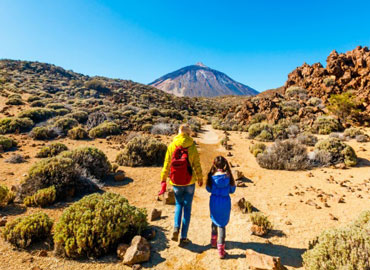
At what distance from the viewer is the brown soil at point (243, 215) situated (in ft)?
9.93

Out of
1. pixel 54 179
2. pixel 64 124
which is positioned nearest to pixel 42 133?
pixel 64 124

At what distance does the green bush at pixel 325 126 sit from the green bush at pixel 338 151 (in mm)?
5891

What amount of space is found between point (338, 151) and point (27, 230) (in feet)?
36.2

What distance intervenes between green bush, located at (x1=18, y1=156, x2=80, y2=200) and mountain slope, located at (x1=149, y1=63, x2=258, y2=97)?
130m

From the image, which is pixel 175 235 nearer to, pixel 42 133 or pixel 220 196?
pixel 220 196

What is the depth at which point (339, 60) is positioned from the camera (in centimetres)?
2759

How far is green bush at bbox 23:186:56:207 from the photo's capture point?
15.0 ft

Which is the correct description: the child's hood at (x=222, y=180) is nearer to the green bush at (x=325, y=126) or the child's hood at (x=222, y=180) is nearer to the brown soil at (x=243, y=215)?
the brown soil at (x=243, y=215)

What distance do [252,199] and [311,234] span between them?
1.83 m

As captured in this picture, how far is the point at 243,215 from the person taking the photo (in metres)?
4.57

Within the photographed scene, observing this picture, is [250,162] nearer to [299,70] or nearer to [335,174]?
[335,174]

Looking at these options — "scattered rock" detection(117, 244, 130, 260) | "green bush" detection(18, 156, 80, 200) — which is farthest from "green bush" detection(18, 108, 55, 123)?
"scattered rock" detection(117, 244, 130, 260)

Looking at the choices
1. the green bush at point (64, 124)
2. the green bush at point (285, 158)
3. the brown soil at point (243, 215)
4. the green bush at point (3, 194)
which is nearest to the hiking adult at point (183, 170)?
the brown soil at point (243, 215)

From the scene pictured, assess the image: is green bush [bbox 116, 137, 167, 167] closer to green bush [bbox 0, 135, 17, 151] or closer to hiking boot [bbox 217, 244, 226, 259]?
green bush [bbox 0, 135, 17, 151]
